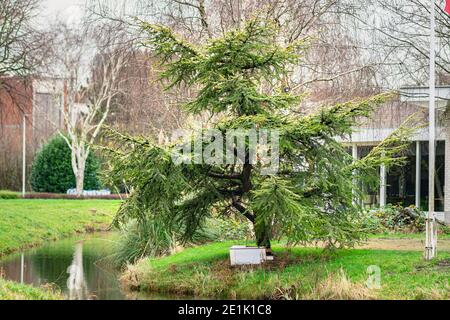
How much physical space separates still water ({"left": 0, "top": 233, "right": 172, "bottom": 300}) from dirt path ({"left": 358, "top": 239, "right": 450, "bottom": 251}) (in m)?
4.65

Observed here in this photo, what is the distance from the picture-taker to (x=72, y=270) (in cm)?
1628

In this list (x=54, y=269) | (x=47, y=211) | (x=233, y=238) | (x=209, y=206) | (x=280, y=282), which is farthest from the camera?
(x=47, y=211)

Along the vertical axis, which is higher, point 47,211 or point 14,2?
point 14,2

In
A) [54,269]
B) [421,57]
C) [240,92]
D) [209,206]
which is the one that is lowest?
[54,269]

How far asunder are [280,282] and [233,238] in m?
5.46

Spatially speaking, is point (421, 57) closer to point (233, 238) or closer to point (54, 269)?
point (233, 238)

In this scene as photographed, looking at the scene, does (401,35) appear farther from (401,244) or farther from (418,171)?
(418,171)

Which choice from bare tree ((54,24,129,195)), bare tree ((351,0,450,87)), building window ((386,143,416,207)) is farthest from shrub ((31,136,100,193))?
bare tree ((351,0,450,87))

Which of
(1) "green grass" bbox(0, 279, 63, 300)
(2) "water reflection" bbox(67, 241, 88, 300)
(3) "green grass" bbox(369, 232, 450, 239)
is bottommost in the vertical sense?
(2) "water reflection" bbox(67, 241, 88, 300)

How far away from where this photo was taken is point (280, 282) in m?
12.3

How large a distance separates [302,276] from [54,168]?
91.3 feet

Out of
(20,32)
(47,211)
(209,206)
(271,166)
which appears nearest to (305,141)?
(271,166)

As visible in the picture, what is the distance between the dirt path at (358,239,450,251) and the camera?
14977 millimetres

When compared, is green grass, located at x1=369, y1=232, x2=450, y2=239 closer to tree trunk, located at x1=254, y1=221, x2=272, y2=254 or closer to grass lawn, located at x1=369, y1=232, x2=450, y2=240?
grass lawn, located at x1=369, y1=232, x2=450, y2=240
